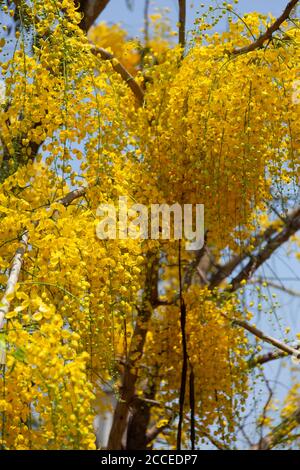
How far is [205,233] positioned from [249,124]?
0.64 metres

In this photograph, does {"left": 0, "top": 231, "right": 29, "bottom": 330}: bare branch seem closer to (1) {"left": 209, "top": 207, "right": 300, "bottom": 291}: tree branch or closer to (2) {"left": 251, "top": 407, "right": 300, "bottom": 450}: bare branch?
(1) {"left": 209, "top": 207, "right": 300, "bottom": 291}: tree branch

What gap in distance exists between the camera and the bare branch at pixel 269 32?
2.72 m

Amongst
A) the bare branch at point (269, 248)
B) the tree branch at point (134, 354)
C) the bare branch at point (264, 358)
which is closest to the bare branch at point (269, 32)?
the tree branch at point (134, 354)

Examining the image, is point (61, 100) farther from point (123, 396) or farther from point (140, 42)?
point (123, 396)

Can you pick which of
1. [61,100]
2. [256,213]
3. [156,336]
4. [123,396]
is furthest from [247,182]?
[123,396]

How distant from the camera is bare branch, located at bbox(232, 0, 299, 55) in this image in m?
2.72

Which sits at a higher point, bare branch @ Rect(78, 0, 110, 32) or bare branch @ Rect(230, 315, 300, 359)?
bare branch @ Rect(78, 0, 110, 32)

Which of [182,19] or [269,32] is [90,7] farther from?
[269,32]

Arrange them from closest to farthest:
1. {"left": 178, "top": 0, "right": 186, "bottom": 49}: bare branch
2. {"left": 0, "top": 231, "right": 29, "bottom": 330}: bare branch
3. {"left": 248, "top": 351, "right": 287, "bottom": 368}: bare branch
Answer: {"left": 0, "top": 231, "right": 29, "bottom": 330}: bare branch → {"left": 248, "top": 351, "right": 287, "bottom": 368}: bare branch → {"left": 178, "top": 0, "right": 186, "bottom": 49}: bare branch

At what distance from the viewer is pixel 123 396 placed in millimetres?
3525

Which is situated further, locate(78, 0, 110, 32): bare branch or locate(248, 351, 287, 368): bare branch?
locate(78, 0, 110, 32): bare branch

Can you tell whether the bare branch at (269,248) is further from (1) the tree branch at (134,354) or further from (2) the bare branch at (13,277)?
(2) the bare branch at (13,277)

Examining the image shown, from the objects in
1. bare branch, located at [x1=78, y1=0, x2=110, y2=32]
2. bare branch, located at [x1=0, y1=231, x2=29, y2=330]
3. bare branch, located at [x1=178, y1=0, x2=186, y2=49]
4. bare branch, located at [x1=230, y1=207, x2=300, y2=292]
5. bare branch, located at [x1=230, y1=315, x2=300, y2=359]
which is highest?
bare branch, located at [x1=78, y1=0, x2=110, y2=32]

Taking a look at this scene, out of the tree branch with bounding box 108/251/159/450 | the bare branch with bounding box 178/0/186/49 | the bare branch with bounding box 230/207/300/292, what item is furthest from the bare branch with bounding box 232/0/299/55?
the bare branch with bounding box 230/207/300/292
